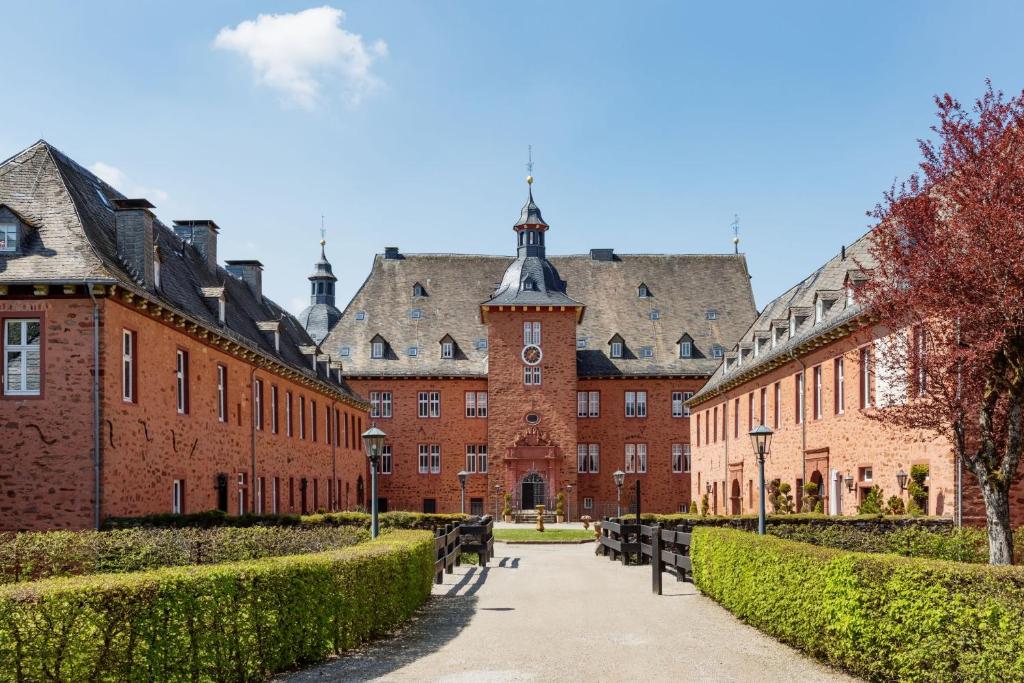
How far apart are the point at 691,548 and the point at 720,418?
29.4 m

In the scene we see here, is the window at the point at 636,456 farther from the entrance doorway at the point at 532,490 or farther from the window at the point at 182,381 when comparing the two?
the window at the point at 182,381

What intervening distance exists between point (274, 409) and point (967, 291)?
2554 centimetres

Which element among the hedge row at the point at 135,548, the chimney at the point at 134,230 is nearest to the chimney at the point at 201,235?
the chimney at the point at 134,230

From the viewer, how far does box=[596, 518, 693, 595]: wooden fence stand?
1897 cm

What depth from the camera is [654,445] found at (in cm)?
5866

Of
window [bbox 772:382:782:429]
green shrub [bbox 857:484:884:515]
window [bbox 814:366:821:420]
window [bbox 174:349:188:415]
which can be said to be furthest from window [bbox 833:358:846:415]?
window [bbox 174:349:188:415]

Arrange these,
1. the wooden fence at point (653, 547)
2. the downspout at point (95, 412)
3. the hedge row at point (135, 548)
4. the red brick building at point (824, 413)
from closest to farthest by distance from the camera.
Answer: the hedge row at point (135, 548) → the wooden fence at point (653, 547) → the downspout at point (95, 412) → the red brick building at point (824, 413)

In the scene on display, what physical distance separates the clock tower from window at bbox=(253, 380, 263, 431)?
23663 mm

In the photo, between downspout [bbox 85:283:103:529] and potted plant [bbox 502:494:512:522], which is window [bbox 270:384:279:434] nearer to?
downspout [bbox 85:283:103:529]

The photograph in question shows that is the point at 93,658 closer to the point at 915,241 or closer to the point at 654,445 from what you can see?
the point at 915,241

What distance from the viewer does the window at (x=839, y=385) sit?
1122 inches

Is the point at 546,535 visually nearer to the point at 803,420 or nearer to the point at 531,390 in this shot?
the point at 803,420

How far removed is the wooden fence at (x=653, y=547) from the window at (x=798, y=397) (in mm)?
7346

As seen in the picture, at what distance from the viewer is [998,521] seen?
15039mm
